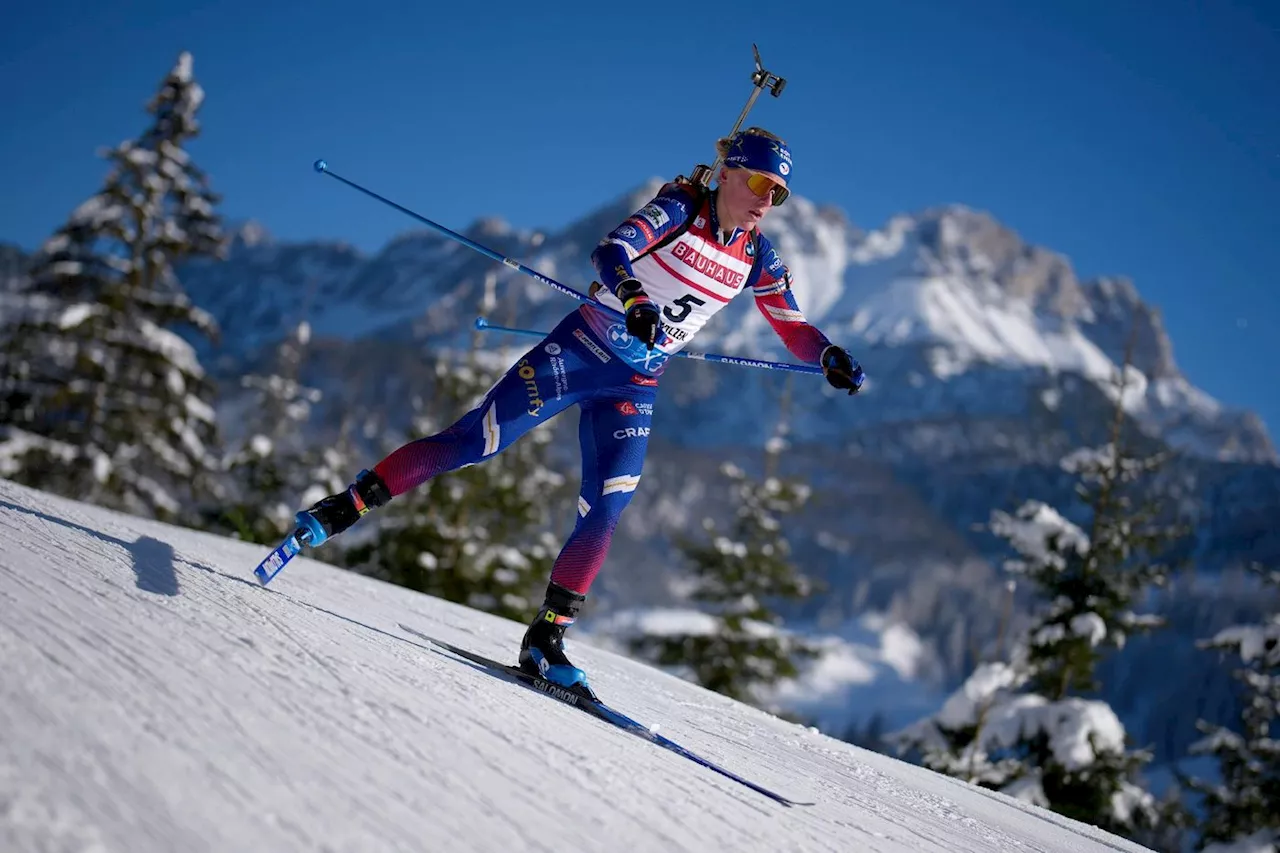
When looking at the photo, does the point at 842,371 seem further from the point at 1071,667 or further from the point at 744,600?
the point at 744,600

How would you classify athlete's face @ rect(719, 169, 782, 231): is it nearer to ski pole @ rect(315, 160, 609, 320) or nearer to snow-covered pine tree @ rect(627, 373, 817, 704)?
ski pole @ rect(315, 160, 609, 320)

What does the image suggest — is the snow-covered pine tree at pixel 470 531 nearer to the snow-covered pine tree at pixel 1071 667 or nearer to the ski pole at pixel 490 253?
the snow-covered pine tree at pixel 1071 667

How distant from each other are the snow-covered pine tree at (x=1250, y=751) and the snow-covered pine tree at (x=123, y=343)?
1477 cm

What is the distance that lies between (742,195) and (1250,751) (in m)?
15.0

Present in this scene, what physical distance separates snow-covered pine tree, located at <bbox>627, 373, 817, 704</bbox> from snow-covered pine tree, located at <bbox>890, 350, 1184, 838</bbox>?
7.39m


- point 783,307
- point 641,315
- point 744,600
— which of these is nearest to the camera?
point 641,315

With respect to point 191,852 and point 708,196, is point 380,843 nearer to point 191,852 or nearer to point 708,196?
point 191,852

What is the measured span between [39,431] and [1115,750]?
15.4m

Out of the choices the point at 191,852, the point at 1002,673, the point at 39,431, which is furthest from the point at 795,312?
the point at 39,431

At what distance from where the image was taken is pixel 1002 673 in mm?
9859

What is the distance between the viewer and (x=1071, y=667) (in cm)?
1052

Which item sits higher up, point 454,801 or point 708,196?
point 708,196

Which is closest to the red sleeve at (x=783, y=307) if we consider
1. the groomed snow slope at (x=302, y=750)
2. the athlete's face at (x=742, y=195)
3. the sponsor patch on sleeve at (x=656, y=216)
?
the athlete's face at (x=742, y=195)

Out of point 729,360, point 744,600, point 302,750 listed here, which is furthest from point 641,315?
point 744,600
